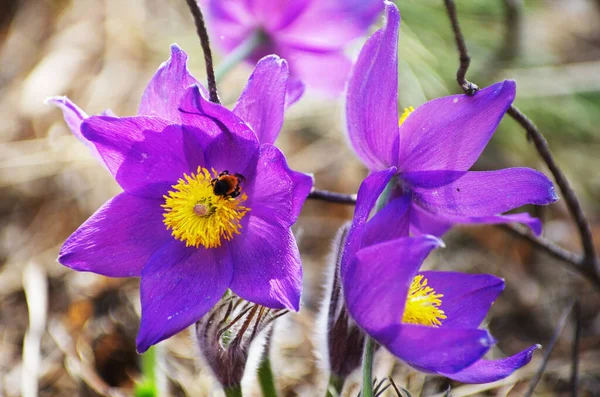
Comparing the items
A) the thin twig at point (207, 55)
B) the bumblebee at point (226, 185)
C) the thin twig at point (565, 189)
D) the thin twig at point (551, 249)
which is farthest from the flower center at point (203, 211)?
the thin twig at point (551, 249)

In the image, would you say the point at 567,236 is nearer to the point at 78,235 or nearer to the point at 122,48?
the point at 78,235

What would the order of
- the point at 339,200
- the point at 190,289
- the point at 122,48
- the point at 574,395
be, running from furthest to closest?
1. the point at 122,48
2. the point at 574,395
3. the point at 339,200
4. the point at 190,289

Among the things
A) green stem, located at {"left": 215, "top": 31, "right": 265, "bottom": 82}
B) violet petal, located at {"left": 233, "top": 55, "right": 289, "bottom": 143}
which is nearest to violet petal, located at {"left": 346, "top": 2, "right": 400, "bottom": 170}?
violet petal, located at {"left": 233, "top": 55, "right": 289, "bottom": 143}

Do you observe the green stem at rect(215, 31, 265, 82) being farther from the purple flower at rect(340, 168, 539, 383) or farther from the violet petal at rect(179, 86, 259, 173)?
the purple flower at rect(340, 168, 539, 383)

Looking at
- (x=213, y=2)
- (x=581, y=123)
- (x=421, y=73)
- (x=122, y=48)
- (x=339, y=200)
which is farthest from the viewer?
(x=122, y=48)

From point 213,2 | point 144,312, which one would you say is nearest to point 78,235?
point 144,312

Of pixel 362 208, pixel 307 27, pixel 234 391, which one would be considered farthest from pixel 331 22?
pixel 234 391

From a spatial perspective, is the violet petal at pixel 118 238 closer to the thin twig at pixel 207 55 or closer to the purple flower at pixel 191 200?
the purple flower at pixel 191 200
